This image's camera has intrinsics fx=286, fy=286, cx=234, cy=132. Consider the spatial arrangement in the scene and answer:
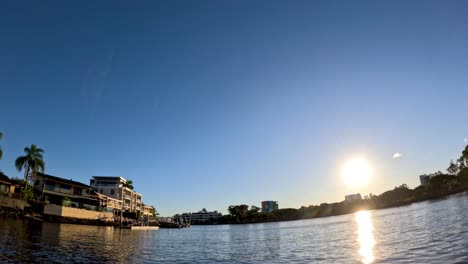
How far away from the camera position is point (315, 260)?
2170 cm

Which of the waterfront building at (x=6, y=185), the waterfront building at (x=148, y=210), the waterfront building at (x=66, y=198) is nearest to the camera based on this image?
the waterfront building at (x=6, y=185)

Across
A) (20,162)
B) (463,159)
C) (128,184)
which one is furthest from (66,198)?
(463,159)

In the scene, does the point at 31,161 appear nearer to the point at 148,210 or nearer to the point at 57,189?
the point at 57,189

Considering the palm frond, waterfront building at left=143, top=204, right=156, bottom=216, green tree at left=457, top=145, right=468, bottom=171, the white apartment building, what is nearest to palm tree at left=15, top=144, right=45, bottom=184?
the palm frond

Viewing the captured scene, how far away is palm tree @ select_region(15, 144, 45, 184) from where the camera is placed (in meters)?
71.6

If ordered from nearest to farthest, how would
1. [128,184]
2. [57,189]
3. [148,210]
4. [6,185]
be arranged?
[6,185]
[57,189]
[128,184]
[148,210]

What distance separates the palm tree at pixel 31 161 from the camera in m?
71.6

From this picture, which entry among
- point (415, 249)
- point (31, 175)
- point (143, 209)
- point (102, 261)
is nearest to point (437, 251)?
point (415, 249)

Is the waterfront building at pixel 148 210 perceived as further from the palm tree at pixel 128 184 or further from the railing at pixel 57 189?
the railing at pixel 57 189

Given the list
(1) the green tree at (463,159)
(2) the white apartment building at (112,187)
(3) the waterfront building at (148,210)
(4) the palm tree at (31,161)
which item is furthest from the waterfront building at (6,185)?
(1) the green tree at (463,159)

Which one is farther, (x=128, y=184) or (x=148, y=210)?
(x=148, y=210)

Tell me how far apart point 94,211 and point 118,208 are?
3513cm

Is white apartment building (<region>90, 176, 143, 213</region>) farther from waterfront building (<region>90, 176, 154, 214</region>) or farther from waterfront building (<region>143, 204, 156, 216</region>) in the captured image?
waterfront building (<region>143, 204, 156, 216</region>)

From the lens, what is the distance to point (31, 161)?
2857 inches
